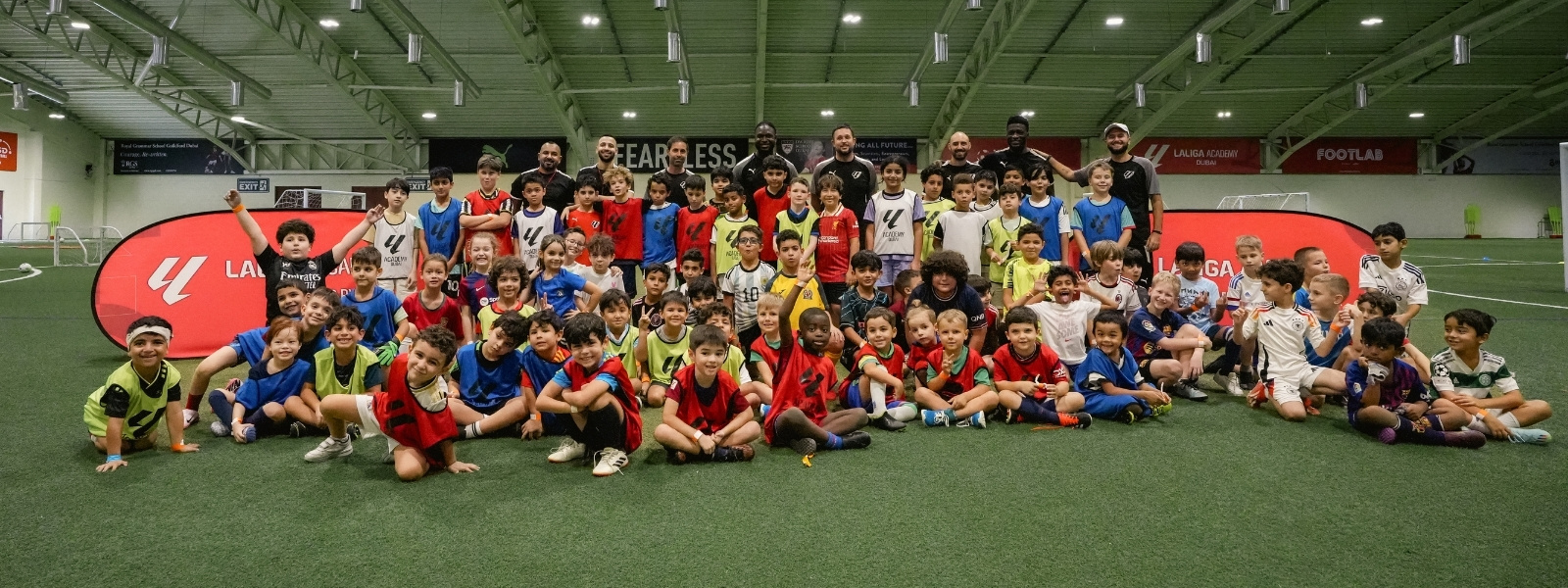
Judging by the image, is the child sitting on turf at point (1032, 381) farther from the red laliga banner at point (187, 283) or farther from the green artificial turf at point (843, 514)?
the red laliga banner at point (187, 283)

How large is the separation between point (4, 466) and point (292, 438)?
1152 millimetres

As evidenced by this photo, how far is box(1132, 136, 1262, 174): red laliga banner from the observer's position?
25.8 meters

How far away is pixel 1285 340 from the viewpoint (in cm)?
482

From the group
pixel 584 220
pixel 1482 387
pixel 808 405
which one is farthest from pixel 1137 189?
pixel 584 220

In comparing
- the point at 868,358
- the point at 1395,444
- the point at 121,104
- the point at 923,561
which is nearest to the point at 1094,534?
the point at 923,561

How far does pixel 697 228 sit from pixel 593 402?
3088mm

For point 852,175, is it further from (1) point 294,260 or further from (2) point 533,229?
(1) point 294,260

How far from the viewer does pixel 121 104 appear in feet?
79.3

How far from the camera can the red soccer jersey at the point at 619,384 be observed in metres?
3.72

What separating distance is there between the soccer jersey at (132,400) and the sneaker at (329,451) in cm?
81

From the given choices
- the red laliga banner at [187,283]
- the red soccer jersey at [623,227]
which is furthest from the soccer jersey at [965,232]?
the red laliga banner at [187,283]

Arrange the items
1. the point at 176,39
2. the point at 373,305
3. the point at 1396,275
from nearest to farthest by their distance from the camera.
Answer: the point at 373,305, the point at 1396,275, the point at 176,39

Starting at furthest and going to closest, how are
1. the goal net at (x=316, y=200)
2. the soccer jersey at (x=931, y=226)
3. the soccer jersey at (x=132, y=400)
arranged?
the goal net at (x=316, y=200), the soccer jersey at (x=931, y=226), the soccer jersey at (x=132, y=400)

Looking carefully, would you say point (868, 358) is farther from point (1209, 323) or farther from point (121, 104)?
point (121, 104)
